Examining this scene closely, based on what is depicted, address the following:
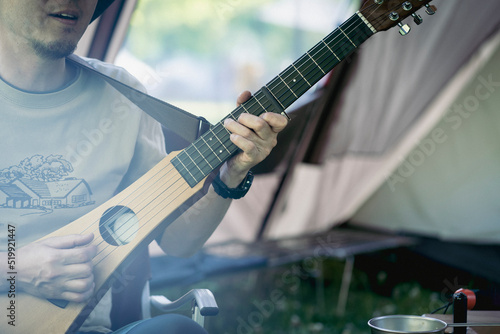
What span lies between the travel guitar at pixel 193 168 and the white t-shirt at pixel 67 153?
7 cm

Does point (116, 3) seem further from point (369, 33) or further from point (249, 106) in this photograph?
point (369, 33)

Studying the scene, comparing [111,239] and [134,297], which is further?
[134,297]

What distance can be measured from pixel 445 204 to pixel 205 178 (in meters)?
2.05

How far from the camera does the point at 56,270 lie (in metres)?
1.05

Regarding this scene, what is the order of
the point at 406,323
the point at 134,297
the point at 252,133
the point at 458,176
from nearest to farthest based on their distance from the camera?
1. the point at 406,323
2. the point at 252,133
3. the point at 134,297
4. the point at 458,176

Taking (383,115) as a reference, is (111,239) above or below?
above

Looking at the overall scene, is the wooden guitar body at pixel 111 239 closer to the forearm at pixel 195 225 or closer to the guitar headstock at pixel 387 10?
the forearm at pixel 195 225

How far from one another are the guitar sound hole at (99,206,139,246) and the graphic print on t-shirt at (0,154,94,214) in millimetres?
86

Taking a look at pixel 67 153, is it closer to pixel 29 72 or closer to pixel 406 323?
pixel 29 72

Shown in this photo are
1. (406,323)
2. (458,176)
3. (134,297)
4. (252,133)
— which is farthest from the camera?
(458,176)

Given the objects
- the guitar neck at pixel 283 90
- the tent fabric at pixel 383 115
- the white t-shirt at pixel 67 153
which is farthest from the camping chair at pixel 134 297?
the tent fabric at pixel 383 115

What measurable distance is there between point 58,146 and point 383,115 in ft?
6.46

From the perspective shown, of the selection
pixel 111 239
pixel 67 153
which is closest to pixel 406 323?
pixel 111 239

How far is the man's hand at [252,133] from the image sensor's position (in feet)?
3.63
